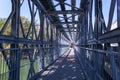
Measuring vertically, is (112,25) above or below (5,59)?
above

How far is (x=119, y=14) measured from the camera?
446cm

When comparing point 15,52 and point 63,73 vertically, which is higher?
point 15,52

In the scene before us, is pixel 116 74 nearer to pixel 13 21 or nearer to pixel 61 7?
pixel 13 21

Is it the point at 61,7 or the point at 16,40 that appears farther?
the point at 61,7

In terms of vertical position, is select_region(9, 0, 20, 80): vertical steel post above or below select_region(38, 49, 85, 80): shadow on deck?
above

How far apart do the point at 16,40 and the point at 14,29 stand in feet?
1.31

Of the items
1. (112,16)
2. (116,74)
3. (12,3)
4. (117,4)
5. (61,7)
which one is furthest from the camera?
(61,7)

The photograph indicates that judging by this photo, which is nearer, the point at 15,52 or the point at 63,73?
the point at 15,52

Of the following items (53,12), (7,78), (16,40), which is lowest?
(7,78)

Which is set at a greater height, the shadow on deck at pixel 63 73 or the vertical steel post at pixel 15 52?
the vertical steel post at pixel 15 52

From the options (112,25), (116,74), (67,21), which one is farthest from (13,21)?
(67,21)

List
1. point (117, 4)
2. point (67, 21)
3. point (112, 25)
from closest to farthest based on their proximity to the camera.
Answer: point (117, 4)
point (112, 25)
point (67, 21)

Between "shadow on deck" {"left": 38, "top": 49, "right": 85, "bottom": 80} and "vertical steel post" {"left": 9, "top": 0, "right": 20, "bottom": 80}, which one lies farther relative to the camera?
"shadow on deck" {"left": 38, "top": 49, "right": 85, "bottom": 80}

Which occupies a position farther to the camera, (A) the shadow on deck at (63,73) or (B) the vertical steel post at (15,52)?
(A) the shadow on deck at (63,73)
